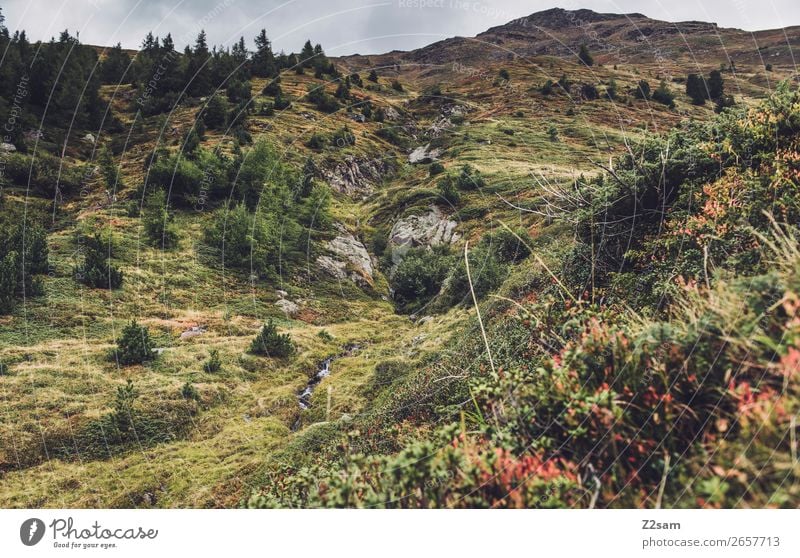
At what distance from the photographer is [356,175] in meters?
47.9

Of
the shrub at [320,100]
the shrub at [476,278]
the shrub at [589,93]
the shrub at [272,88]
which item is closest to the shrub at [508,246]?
the shrub at [476,278]

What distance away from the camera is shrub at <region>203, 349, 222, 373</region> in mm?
15125

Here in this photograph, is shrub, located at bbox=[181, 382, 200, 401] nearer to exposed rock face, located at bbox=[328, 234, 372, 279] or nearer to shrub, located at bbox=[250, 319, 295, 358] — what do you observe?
shrub, located at bbox=[250, 319, 295, 358]

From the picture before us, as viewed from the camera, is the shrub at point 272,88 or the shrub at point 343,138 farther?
the shrub at point 272,88

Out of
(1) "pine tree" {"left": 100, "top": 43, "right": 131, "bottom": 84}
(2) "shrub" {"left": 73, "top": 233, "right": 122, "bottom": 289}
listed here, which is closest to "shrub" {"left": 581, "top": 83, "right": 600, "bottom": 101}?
(2) "shrub" {"left": 73, "top": 233, "right": 122, "bottom": 289}

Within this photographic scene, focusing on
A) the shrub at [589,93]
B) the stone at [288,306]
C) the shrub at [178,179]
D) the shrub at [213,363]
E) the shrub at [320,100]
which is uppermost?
the shrub at [320,100]

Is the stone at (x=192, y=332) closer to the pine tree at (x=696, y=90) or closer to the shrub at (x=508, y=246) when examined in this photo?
the shrub at (x=508, y=246)

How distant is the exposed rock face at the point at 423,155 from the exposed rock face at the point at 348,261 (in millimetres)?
22276

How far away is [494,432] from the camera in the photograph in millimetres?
4582

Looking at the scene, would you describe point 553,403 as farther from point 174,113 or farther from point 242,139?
point 174,113

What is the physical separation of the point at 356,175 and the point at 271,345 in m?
34.1

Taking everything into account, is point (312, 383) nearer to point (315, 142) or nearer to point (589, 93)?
point (315, 142)

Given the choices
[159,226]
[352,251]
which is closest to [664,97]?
[352,251]

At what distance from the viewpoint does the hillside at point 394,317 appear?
3555 mm
